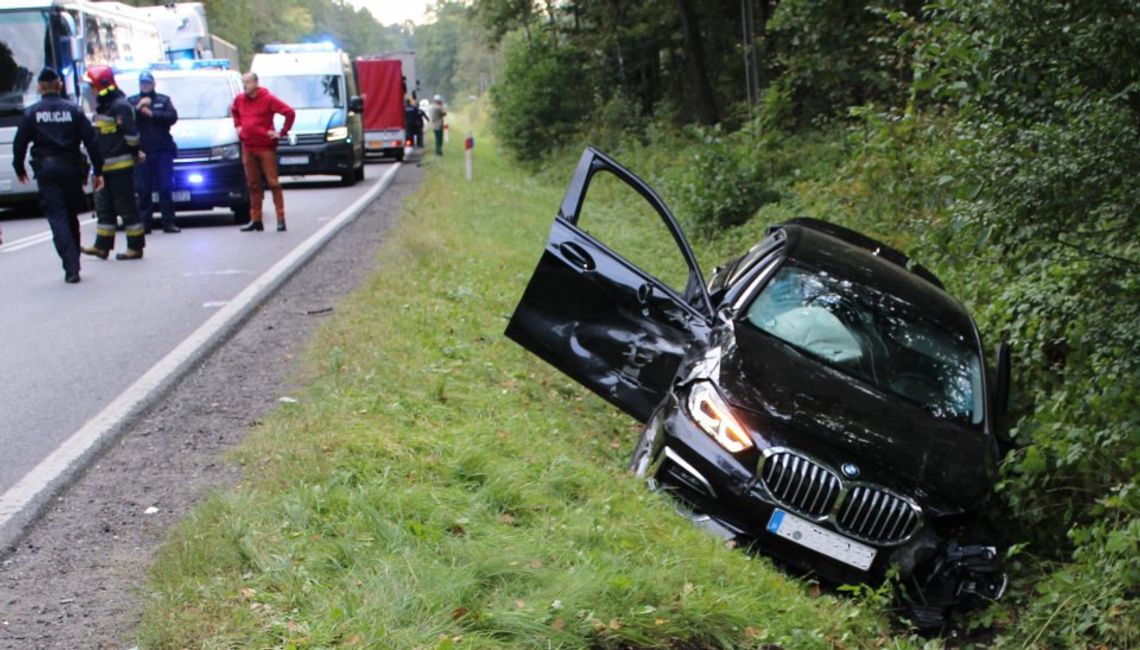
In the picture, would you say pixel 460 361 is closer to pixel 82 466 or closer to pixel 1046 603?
pixel 82 466

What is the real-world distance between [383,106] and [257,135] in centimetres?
2053

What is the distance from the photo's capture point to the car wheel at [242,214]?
1663cm

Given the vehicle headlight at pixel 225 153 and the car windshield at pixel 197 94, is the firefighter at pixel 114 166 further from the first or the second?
the car windshield at pixel 197 94

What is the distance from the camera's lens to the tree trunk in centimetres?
2342

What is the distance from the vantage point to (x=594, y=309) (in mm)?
7020

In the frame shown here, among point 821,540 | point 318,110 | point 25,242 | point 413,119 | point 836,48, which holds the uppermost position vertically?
point 836,48

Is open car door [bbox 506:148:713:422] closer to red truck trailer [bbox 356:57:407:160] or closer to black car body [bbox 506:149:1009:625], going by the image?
black car body [bbox 506:149:1009:625]

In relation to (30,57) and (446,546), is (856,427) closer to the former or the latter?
(446,546)

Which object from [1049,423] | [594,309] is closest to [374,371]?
[594,309]

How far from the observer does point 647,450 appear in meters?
6.25

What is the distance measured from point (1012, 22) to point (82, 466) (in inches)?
Result: 191

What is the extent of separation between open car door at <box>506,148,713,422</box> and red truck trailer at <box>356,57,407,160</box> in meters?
28.1

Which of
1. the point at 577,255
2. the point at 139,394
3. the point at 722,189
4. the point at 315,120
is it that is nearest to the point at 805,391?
the point at 577,255

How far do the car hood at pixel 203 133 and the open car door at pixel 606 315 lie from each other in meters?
10.5
